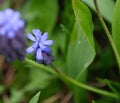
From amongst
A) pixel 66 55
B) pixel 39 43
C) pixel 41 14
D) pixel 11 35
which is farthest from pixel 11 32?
pixel 41 14

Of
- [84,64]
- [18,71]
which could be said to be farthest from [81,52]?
[18,71]

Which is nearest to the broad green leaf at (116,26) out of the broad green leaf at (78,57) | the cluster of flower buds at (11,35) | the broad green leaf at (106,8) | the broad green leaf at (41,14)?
the broad green leaf at (78,57)

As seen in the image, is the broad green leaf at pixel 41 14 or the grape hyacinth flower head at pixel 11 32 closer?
the grape hyacinth flower head at pixel 11 32

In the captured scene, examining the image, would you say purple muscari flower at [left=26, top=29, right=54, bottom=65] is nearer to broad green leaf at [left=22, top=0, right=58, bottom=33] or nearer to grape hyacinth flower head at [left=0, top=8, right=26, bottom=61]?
grape hyacinth flower head at [left=0, top=8, right=26, bottom=61]

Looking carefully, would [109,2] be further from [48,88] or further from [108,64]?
[48,88]

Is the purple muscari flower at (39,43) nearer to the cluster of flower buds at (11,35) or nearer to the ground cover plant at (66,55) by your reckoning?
the ground cover plant at (66,55)

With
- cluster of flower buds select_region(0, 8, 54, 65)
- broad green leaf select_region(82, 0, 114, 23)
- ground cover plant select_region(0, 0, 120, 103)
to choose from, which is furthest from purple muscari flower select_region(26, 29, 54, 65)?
broad green leaf select_region(82, 0, 114, 23)
